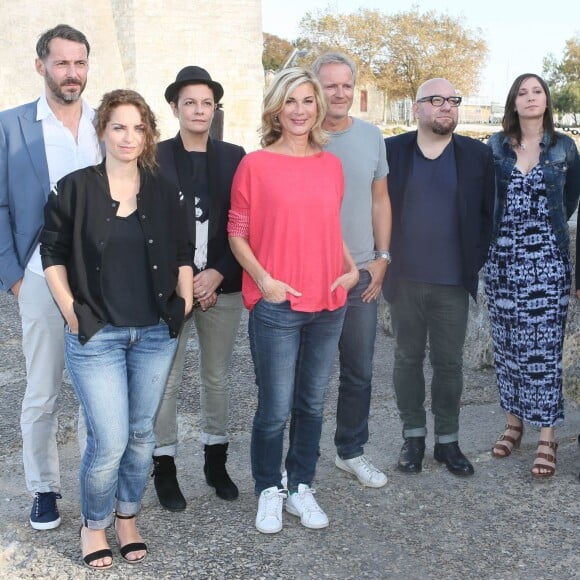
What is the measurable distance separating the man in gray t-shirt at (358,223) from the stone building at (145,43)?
21225 mm

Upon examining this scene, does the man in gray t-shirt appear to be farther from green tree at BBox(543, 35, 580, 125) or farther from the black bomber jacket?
green tree at BBox(543, 35, 580, 125)

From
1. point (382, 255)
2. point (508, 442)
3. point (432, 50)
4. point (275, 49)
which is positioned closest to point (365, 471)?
point (508, 442)

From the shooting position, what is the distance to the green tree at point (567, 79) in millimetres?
47344

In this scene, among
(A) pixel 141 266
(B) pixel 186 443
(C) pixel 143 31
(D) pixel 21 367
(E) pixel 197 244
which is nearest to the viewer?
(A) pixel 141 266

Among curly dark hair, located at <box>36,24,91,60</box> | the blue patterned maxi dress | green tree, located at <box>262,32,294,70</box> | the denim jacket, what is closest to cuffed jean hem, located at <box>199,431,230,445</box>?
the blue patterned maxi dress

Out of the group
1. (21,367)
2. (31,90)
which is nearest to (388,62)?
(31,90)

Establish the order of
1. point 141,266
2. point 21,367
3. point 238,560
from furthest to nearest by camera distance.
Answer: point 21,367, point 238,560, point 141,266

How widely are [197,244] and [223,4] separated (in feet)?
77.7

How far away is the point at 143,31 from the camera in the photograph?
24.2 meters

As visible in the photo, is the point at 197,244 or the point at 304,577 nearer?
the point at 304,577

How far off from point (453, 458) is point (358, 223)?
1364mm

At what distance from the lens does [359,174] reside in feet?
11.6

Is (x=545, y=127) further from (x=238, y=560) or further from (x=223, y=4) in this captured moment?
(x=223, y=4)

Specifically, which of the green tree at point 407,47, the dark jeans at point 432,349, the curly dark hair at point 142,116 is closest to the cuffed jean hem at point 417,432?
the dark jeans at point 432,349
